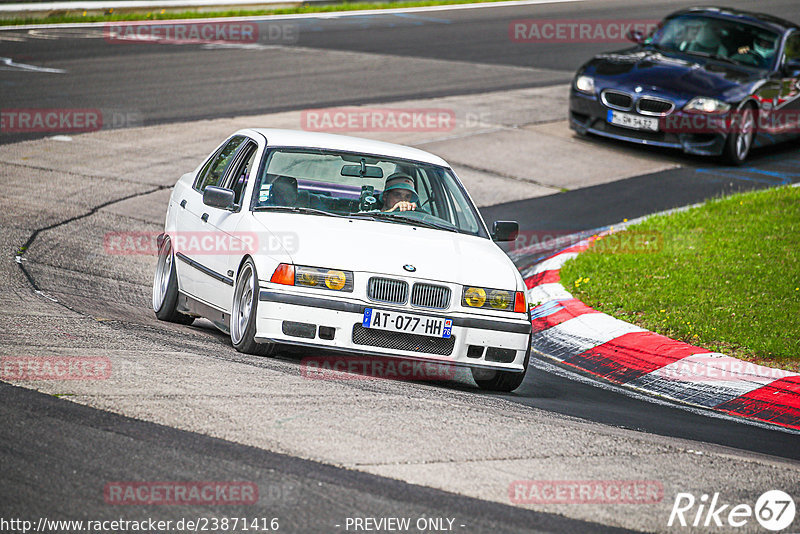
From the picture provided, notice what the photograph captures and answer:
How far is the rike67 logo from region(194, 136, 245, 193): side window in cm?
470

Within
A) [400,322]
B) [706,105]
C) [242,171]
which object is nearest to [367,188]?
[242,171]

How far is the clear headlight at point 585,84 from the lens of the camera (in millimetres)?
15438

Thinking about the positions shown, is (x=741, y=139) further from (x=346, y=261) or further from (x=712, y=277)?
(x=346, y=261)

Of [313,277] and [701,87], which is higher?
[313,277]

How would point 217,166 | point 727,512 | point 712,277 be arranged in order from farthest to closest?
point 712,277
point 217,166
point 727,512

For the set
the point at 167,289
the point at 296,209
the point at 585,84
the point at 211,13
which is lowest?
the point at 211,13

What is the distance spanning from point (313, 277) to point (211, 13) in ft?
76.1

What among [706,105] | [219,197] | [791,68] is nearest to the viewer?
[219,197]

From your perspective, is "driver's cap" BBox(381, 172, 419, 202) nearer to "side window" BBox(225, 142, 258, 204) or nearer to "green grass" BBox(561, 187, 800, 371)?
"side window" BBox(225, 142, 258, 204)

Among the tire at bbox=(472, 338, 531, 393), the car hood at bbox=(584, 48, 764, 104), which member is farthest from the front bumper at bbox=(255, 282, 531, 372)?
the car hood at bbox=(584, 48, 764, 104)

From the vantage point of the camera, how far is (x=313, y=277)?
21.7 feet

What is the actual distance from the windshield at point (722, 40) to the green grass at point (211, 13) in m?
14.6

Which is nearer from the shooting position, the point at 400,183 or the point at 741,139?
the point at 400,183

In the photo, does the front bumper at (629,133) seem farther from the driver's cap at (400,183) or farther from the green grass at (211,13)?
the green grass at (211,13)
